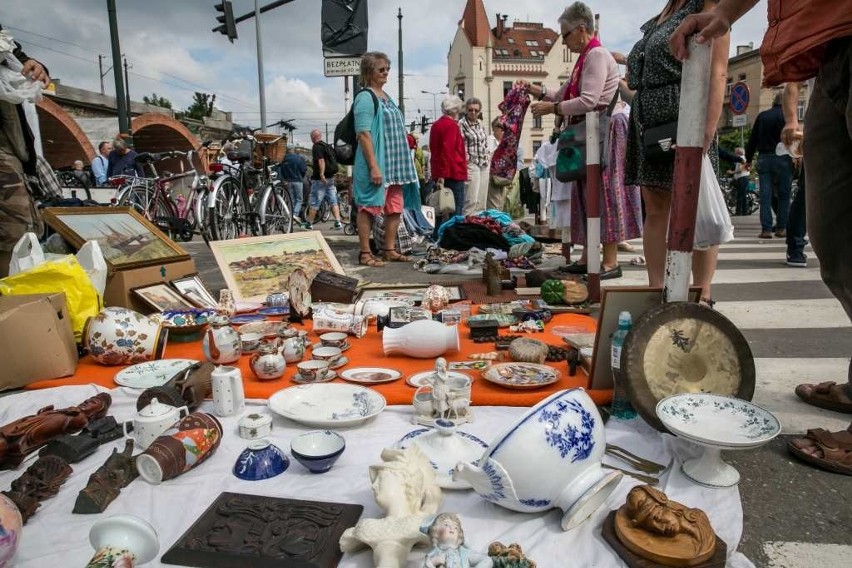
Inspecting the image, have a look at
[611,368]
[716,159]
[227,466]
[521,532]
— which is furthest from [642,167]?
[227,466]

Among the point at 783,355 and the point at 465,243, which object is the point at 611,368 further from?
the point at 465,243

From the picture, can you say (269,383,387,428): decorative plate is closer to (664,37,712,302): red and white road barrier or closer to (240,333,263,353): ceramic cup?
(240,333,263,353): ceramic cup

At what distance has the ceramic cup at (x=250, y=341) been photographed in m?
2.61

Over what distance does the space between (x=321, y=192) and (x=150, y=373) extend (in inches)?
363

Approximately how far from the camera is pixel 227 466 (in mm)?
1609

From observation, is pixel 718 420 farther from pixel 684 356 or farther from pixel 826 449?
pixel 826 449

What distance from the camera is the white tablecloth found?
1.24 metres

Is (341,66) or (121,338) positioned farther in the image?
(341,66)

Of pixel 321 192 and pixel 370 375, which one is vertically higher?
pixel 321 192

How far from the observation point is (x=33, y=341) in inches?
89.7

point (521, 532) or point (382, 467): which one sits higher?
point (382, 467)

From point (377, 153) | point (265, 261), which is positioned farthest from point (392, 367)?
point (377, 153)

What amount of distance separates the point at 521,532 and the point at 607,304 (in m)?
0.92

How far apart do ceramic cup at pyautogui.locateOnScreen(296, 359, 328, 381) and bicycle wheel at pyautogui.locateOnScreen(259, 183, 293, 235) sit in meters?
4.83
